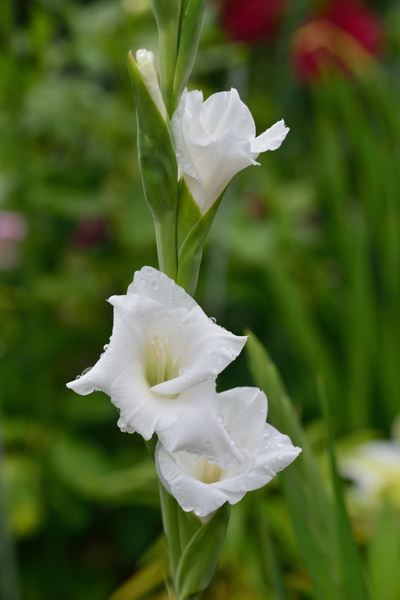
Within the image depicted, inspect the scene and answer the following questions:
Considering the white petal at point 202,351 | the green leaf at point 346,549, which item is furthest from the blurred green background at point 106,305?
the white petal at point 202,351

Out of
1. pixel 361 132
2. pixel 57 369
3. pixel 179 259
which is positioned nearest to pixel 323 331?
pixel 361 132

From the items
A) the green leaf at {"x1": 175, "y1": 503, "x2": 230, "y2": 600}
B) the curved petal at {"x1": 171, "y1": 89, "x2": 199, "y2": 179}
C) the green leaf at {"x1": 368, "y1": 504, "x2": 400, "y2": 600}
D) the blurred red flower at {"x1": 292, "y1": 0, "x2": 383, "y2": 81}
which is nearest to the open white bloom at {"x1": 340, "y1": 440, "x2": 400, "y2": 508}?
the green leaf at {"x1": 368, "y1": 504, "x2": 400, "y2": 600}

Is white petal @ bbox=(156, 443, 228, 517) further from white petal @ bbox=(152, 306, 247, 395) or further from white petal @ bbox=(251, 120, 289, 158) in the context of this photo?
white petal @ bbox=(251, 120, 289, 158)

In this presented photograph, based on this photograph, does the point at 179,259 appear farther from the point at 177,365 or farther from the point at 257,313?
the point at 257,313

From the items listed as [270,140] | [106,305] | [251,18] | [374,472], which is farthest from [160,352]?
[251,18]

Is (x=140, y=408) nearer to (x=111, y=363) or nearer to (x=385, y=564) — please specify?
(x=111, y=363)
